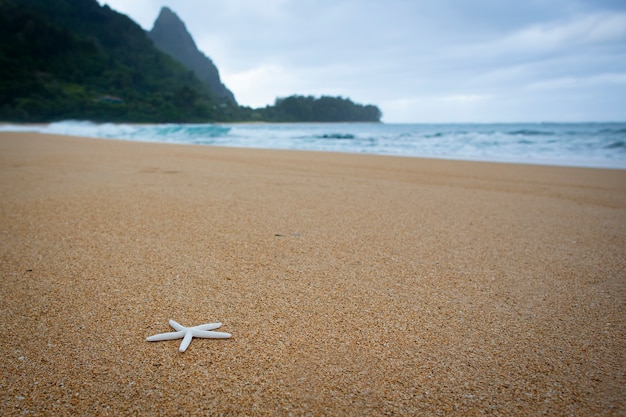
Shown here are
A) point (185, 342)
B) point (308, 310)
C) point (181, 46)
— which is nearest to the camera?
point (185, 342)

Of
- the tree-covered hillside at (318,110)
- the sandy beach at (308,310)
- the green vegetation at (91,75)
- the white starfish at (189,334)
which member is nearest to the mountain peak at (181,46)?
the green vegetation at (91,75)

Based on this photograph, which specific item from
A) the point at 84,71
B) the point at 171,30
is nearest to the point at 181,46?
the point at 171,30

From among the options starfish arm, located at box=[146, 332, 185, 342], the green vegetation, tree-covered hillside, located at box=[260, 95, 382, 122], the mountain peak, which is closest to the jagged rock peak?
the mountain peak

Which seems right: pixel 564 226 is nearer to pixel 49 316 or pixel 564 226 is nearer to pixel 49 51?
pixel 49 316

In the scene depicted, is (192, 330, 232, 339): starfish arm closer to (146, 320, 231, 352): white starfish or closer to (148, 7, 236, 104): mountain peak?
(146, 320, 231, 352): white starfish

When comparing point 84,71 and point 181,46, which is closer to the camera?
point 84,71

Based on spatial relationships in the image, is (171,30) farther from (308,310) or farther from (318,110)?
(308,310)

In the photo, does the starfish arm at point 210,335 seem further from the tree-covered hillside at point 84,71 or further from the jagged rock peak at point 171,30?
the jagged rock peak at point 171,30
